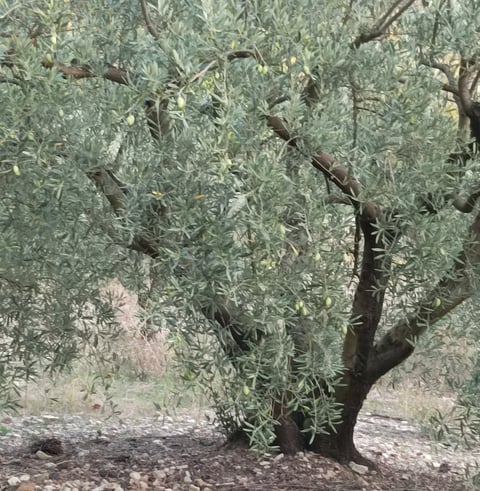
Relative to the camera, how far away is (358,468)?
17.3ft

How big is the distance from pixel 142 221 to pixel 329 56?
1.02 meters

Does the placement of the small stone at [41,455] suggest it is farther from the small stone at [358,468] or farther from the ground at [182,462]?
the small stone at [358,468]

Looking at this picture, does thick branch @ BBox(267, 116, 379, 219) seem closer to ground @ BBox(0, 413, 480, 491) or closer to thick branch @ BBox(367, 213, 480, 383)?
thick branch @ BBox(367, 213, 480, 383)

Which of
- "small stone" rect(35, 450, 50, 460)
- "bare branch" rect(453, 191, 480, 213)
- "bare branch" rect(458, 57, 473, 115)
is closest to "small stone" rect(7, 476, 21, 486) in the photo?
"small stone" rect(35, 450, 50, 460)

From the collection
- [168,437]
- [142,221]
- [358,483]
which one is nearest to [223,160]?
[142,221]

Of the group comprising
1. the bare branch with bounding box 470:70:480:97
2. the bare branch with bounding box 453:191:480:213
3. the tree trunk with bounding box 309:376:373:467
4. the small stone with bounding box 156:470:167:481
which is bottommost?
the small stone with bounding box 156:470:167:481

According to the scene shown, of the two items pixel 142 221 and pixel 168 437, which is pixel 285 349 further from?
pixel 168 437

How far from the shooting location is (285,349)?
358 centimetres

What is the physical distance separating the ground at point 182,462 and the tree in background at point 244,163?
36.7 inches

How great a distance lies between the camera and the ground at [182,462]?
491cm

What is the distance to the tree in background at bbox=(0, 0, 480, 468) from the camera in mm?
2988

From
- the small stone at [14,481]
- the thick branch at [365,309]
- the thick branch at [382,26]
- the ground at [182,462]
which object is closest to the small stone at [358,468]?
the ground at [182,462]

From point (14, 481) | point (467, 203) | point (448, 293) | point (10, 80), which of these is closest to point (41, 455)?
point (14, 481)

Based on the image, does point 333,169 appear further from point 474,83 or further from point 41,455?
point 41,455
